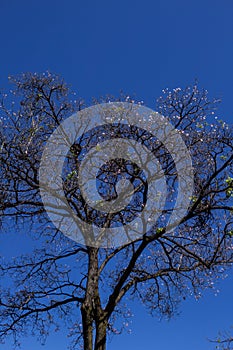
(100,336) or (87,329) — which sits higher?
(87,329)

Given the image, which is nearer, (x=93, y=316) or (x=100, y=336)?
(x=100, y=336)

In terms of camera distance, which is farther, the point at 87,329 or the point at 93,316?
the point at 93,316

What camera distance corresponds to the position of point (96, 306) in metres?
11.3

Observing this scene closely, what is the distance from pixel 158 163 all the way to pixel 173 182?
0.61 m

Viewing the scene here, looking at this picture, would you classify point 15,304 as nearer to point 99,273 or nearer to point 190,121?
point 99,273

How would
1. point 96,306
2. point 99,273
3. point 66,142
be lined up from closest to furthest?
point 96,306, point 99,273, point 66,142

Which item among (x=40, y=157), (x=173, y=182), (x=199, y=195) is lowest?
(x=199, y=195)

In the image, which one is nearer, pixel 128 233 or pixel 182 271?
pixel 128 233

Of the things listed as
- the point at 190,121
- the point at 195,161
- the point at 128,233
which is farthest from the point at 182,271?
the point at 190,121

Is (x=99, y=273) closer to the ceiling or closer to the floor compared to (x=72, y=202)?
closer to the floor

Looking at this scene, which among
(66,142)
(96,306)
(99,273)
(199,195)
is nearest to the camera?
(199,195)

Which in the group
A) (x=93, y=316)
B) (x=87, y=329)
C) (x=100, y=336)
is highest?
(x=93, y=316)

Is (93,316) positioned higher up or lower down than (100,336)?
higher up

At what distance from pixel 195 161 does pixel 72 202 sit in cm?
342
